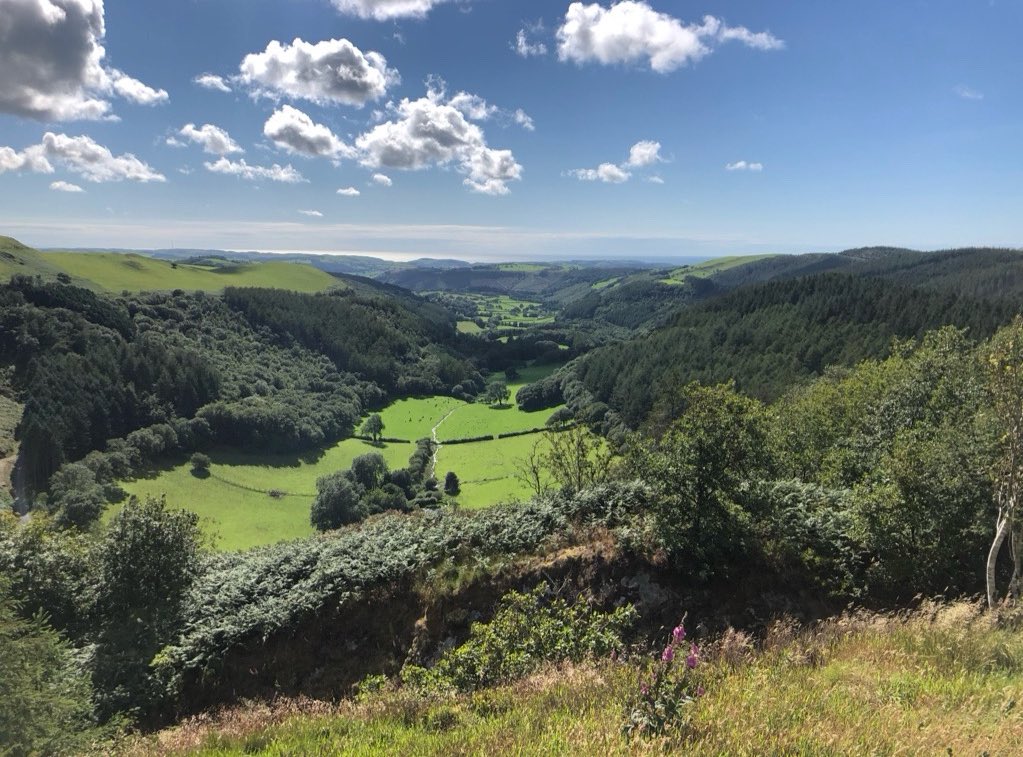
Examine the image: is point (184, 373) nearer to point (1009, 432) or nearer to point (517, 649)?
point (517, 649)

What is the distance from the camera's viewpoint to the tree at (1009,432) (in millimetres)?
10672

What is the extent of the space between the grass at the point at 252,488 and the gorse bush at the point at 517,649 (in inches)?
2733

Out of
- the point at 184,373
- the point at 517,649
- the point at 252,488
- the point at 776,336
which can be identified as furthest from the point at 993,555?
the point at 184,373

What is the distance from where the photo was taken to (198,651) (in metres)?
15.0

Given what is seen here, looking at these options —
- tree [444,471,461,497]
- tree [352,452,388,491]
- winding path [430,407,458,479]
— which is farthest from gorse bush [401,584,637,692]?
tree [352,452,388,491]

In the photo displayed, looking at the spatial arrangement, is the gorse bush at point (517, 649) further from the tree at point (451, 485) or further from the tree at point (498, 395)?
the tree at point (498, 395)

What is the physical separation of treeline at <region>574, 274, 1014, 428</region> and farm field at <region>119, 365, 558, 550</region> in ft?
86.2

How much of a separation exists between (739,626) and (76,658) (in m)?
19.0

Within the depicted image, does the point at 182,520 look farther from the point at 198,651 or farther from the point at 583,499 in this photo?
the point at 583,499

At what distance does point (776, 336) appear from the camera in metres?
120

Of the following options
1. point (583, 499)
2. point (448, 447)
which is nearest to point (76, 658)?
point (583, 499)

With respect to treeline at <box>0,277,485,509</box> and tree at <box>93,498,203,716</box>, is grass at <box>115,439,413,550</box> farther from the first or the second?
tree at <box>93,498,203,716</box>

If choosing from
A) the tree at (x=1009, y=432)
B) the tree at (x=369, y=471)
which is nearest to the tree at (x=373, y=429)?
the tree at (x=369, y=471)

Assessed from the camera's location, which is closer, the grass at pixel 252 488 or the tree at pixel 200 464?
the grass at pixel 252 488
